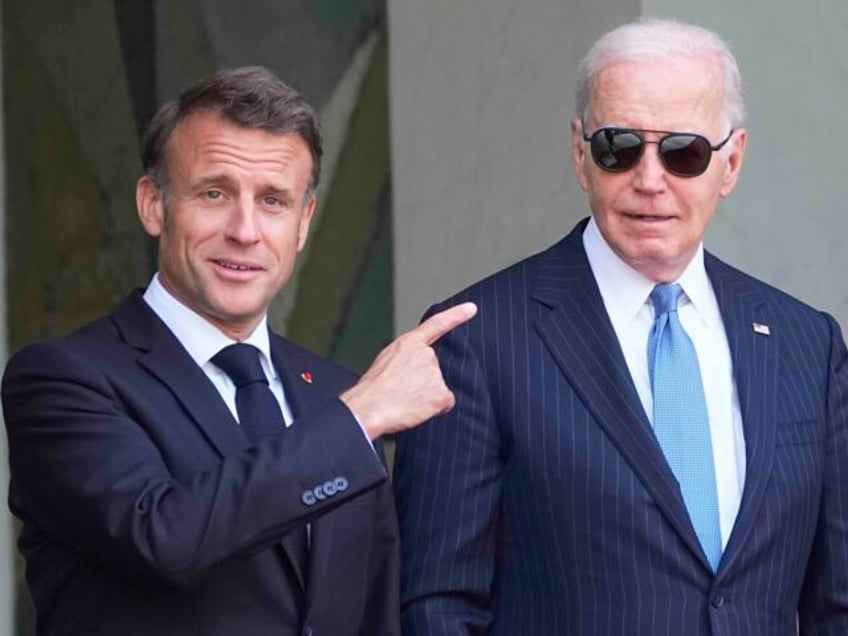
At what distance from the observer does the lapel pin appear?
3.88 meters

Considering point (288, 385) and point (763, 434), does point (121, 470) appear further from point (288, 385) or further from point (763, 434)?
point (763, 434)

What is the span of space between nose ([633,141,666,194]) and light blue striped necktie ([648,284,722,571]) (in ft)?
0.62

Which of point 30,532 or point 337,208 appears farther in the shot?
point 337,208

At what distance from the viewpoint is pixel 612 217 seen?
3773 mm

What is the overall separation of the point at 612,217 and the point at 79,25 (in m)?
2.78

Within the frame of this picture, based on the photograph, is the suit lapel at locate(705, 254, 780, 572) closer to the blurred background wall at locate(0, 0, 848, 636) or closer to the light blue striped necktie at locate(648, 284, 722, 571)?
the light blue striped necktie at locate(648, 284, 722, 571)

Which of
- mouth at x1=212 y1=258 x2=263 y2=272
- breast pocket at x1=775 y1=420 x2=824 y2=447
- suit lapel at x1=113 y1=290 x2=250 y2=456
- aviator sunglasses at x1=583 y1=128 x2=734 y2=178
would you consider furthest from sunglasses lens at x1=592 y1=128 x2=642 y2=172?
suit lapel at x1=113 y1=290 x2=250 y2=456

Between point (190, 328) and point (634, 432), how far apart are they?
0.71 metres

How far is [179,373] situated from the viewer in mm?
3568

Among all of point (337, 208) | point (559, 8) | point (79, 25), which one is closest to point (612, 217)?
point (559, 8)

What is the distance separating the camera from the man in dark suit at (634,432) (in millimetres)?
3662

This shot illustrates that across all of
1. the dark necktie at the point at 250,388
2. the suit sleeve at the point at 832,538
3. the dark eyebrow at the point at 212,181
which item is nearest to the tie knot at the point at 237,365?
the dark necktie at the point at 250,388

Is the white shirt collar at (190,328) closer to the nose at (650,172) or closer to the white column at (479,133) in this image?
the nose at (650,172)

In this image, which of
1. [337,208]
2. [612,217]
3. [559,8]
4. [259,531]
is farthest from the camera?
[337,208]
